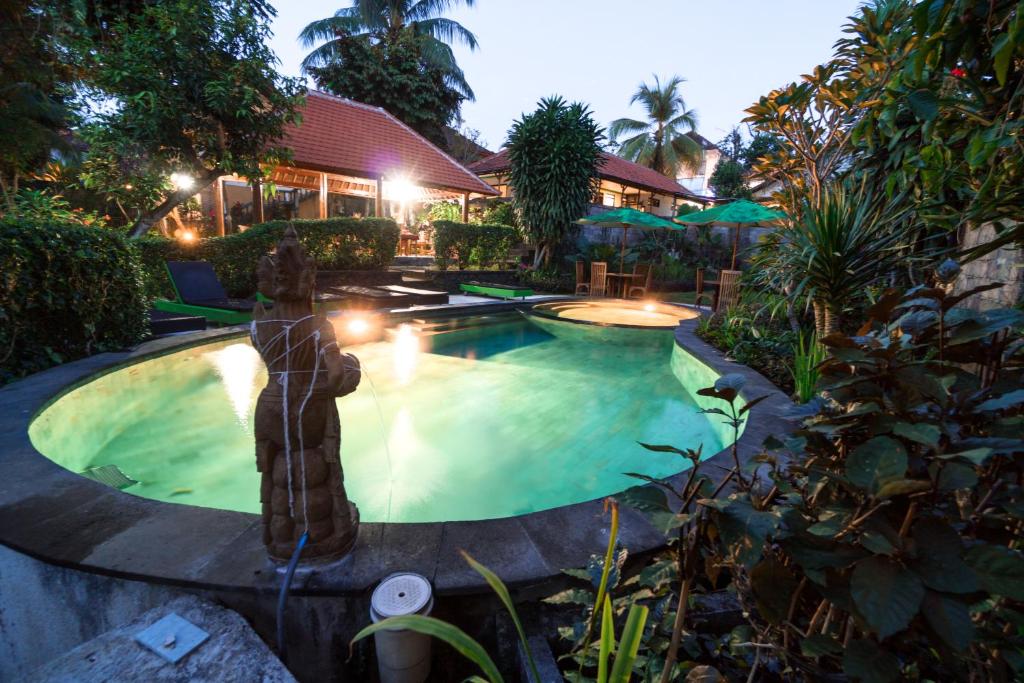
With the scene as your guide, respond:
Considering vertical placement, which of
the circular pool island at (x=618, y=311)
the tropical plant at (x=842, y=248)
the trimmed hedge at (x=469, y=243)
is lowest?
the circular pool island at (x=618, y=311)

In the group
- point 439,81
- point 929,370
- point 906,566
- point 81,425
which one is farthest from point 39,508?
point 439,81

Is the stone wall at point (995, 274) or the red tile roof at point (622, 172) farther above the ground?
the red tile roof at point (622, 172)

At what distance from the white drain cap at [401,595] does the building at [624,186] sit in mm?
20609

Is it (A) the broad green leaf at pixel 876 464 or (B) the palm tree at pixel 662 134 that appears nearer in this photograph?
(A) the broad green leaf at pixel 876 464

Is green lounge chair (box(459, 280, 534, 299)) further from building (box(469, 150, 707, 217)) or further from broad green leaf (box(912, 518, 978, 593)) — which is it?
broad green leaf (box(912, 518, 978, 593))

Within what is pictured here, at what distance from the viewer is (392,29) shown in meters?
24.8

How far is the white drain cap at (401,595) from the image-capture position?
1.66m

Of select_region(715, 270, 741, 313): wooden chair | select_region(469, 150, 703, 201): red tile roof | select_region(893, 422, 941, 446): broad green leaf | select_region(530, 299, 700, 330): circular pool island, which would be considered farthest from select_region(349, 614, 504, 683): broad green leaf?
select_region(469, 150, 703, 201): red tile roof

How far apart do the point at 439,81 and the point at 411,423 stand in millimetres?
25177

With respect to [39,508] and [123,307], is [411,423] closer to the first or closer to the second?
[39,508]

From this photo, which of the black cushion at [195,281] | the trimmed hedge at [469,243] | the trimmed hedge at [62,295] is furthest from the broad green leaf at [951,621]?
the trimmed hedge at [469,243]

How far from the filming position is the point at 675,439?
511 centimetres

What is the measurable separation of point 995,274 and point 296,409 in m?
4.96

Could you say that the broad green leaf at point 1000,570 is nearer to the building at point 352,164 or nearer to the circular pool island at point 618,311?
the circular pool island at point 618,311
